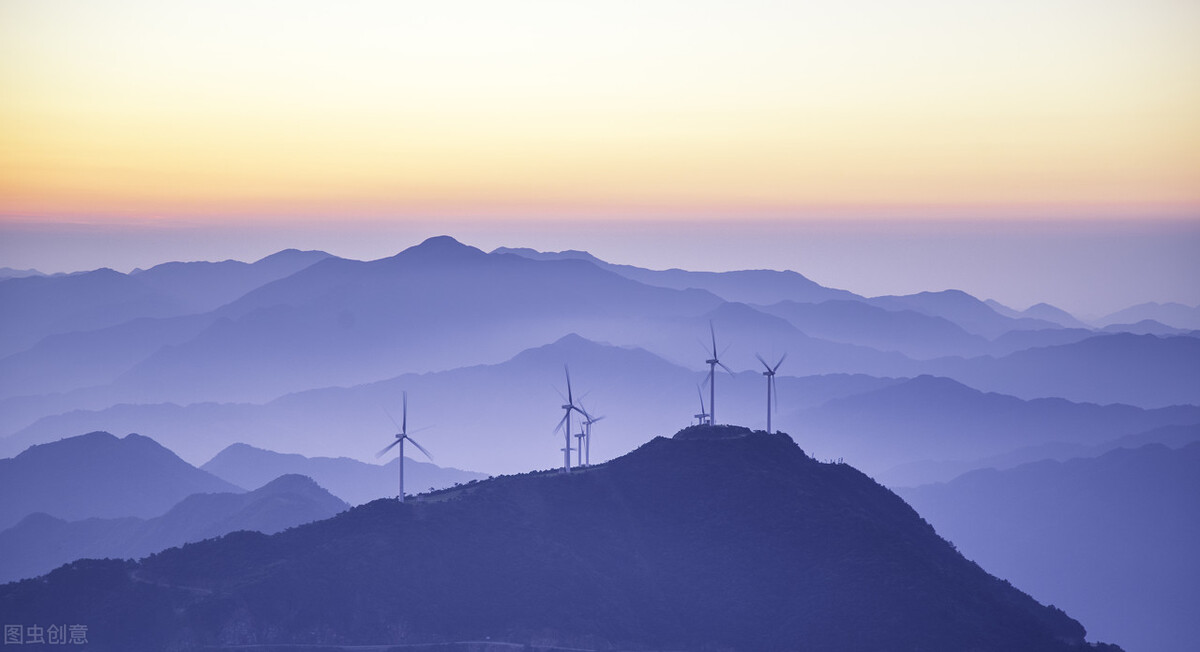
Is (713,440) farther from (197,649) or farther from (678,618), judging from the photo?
(197,649)

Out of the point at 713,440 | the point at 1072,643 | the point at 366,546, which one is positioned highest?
the point at 713,440

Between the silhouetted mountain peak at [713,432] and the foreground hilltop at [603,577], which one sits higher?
the silhouetted mountain peak at [713,432]

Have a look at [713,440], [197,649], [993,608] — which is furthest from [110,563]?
[993,608]

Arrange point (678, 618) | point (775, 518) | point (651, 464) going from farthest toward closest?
point (651, 464), point (775, 518), point (678, 618)

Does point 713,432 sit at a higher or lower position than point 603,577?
higher

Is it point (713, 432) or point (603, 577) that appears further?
point (713, 432)

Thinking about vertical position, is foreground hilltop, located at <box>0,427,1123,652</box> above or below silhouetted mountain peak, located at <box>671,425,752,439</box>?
below

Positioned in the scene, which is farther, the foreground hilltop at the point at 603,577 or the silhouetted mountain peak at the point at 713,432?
the silhouetted mountain peak at the point at 713,432

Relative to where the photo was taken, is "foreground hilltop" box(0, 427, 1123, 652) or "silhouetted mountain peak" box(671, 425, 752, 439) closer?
"foreground hilltop" box(0, 427, 1123, 652)
